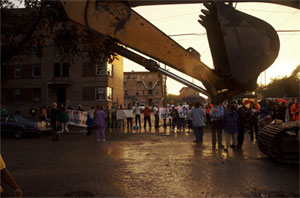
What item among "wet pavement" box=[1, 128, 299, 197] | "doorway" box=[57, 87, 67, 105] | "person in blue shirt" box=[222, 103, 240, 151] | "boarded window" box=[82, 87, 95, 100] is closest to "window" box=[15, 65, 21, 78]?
"doorway" box=[57, 87, 67, 105]

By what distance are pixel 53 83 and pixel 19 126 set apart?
17.5 meters

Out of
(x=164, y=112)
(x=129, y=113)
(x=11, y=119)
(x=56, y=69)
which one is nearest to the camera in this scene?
(x=11, y=119)

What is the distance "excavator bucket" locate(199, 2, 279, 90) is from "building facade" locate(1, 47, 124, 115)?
2765cm

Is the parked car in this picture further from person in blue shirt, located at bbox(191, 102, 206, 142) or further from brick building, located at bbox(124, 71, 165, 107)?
A: brick building, located at bbox(124, 71, 165, 107)

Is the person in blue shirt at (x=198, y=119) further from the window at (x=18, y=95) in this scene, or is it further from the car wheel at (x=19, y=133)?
the window at (x=18, y=95)

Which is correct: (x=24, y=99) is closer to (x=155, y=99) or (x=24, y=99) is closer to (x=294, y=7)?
(x=294, y=7)

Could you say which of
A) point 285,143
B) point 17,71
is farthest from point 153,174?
point 17,71

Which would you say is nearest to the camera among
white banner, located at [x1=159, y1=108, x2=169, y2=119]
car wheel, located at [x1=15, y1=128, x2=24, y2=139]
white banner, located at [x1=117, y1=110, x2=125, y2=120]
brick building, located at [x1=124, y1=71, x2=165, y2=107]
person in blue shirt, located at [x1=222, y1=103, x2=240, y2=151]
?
person in blue shirt, located at [x1=222, y1=103, x2=240, y2=151]

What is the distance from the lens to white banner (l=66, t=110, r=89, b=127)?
1872cm

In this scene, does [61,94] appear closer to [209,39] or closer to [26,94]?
[26,94]

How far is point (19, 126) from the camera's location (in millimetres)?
14070

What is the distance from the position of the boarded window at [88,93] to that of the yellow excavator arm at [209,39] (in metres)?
26.9

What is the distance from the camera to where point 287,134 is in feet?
21.9

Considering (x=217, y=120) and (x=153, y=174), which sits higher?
(x=217, y=120)
